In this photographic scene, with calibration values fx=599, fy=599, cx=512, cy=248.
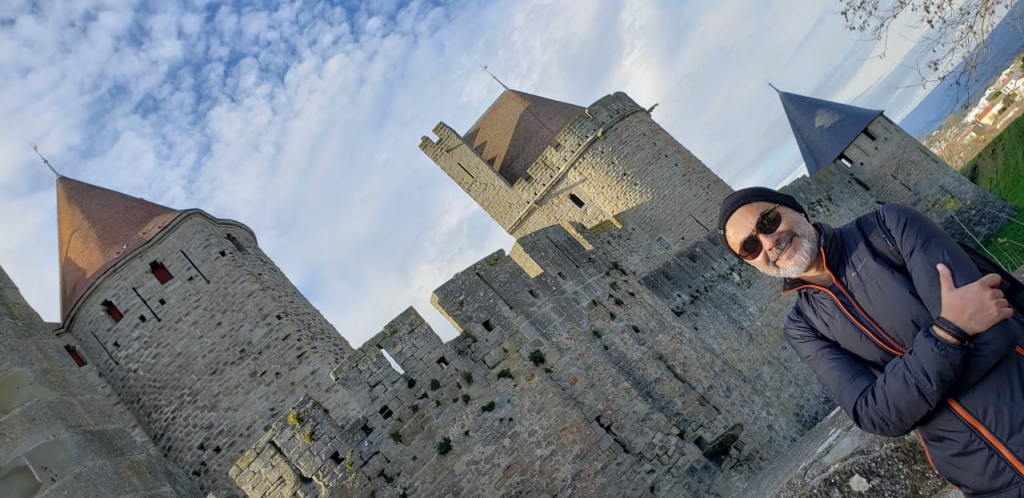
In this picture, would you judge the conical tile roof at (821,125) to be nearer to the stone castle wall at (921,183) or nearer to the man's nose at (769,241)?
the stone castle wall at (921,183)

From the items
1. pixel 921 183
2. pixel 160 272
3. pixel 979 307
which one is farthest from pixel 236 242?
pixel 921 183

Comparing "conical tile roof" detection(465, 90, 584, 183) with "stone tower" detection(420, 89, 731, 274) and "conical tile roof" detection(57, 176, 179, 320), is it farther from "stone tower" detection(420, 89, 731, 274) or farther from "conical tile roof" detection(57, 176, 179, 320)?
"conical tile roof" detection(57, 176, 179, 320)

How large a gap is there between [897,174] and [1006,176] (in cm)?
783

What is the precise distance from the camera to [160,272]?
1063cm

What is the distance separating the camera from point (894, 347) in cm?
256

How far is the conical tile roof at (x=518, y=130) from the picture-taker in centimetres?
1839

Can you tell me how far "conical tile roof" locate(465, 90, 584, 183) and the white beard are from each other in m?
15.1

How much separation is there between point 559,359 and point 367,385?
2333 millimetres

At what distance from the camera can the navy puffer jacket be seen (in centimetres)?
221

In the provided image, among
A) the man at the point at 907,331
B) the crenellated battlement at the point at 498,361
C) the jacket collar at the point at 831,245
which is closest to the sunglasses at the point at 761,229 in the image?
the man at the point at 907,331

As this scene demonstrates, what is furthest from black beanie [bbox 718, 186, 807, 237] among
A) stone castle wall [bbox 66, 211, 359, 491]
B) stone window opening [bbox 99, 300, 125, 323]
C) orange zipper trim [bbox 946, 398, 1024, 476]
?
stone window opening [bbox 99, 300, 125, 323]

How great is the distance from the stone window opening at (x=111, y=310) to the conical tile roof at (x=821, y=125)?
21169 millimetres

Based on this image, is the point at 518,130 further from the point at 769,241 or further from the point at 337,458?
the point at 769,241

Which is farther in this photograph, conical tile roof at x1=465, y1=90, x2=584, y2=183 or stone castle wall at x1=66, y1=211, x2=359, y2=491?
conical tile roof at x1=465, y1=90, x2=584, y2=183
